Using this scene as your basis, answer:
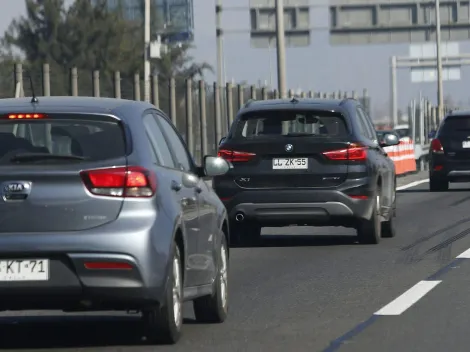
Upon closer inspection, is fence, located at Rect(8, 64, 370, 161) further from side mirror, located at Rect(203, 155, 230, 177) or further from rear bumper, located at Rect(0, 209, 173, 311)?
rear bumper, located at Rect(0, 209, 173, 311)

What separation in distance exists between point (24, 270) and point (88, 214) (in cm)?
46

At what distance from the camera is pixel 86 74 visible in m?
71.5

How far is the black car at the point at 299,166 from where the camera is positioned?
56.2ft

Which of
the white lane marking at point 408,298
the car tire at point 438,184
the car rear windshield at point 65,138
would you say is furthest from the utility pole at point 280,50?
the car rear windshield at point 65,138

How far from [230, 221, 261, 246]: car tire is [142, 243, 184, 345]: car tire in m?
8.56

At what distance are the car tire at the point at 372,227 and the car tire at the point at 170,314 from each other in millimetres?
8127

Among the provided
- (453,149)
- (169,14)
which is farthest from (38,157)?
(169,14)

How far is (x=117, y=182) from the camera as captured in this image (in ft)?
29.3

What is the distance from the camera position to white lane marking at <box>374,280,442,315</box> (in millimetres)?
11398

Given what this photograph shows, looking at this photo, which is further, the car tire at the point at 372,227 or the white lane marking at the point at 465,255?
the car tire at the point at 372,227

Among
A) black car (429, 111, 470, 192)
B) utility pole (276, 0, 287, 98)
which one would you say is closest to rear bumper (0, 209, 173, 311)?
black car (429, 111, 470, 192)

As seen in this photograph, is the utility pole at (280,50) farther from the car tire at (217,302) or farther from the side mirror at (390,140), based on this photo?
→ the car tire at (217,302)

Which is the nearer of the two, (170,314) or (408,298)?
(170,314)

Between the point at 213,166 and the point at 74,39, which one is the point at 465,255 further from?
the point at 74,39
